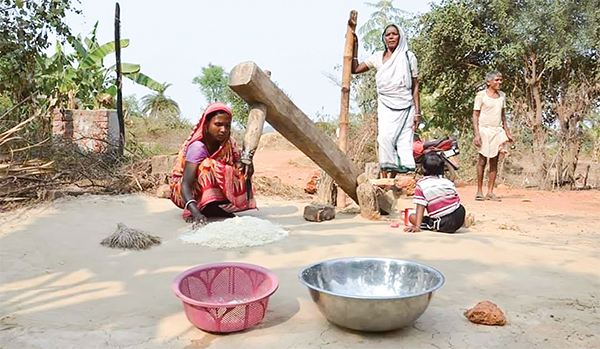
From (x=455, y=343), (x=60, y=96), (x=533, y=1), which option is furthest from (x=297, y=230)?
(x=60, y=96)

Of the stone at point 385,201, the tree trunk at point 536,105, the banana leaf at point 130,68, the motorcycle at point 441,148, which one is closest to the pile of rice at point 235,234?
the stone at point 385,201

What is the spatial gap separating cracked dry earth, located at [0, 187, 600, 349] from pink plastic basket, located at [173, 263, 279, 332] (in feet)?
0.22

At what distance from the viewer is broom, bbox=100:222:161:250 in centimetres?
374

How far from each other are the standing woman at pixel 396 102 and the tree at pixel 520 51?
330 cm

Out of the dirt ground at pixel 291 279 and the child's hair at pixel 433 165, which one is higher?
the child's hair at pixel 433 165

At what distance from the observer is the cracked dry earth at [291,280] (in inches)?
86.2

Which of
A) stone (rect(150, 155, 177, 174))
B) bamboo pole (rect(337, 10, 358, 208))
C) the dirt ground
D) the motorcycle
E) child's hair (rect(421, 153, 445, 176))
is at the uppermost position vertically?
bamboo pole (rect(337, 10, 358, 208))

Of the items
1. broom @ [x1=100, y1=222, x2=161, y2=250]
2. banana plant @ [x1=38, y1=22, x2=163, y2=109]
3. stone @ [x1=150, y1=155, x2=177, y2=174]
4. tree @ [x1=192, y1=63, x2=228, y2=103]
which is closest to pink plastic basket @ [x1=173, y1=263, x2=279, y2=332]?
broom @ [x1=100, y1=222, x2=161, y2=250]

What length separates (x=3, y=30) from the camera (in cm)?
798

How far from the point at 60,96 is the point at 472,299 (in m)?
10.2

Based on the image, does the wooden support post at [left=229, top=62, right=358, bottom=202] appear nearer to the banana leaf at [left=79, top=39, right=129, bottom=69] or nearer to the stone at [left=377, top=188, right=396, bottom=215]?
the stone at [left=377, top=188, right=396, bottom=215]

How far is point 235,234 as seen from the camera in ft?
12.6

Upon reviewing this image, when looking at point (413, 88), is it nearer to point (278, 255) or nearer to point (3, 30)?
point (278, 255)

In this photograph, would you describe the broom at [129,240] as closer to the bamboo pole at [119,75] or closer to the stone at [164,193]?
the stone at [164,193]
